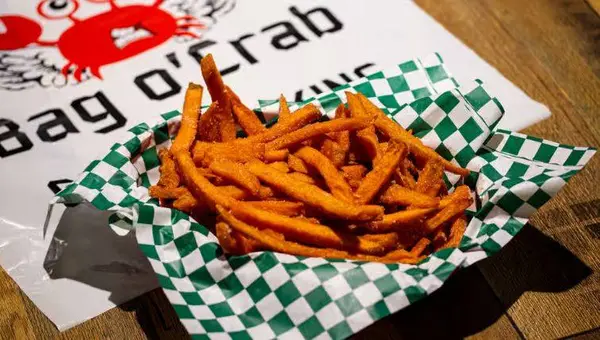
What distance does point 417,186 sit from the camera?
1.41 meters

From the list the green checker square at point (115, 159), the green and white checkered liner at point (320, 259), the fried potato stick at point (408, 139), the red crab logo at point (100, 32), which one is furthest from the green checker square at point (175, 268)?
the red crab logo at point (100, 32)

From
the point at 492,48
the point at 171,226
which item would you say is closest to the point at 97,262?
the point at 171,226

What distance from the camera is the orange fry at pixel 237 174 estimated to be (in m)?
1.29

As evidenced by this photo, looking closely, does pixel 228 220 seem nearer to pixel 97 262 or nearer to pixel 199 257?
pixel 199 257

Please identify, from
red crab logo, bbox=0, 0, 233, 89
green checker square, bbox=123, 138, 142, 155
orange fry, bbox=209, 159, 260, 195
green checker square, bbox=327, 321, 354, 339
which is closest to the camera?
green checker square, bbox=327, 321, 354, 339

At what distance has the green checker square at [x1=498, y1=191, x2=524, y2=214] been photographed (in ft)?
4.52

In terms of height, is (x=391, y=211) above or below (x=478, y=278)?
above

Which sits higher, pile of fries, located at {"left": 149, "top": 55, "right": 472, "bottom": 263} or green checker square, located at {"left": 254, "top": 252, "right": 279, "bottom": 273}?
pile of fries, located at {"left": 149, "top": 55, "right": 472, "bottom": 263}

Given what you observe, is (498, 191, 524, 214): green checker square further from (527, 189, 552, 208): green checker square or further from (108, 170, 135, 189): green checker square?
(108, 170, 135, 189): green checker square

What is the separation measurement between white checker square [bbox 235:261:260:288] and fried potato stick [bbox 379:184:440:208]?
1.04 feet

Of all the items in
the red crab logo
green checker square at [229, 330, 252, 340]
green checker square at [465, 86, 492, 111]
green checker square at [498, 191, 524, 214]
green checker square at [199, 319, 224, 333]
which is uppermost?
green checker square at [465, 86, 492, 111]

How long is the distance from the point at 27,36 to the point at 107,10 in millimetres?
336

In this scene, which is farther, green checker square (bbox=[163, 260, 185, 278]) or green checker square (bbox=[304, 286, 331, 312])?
green checker square (bbox=[163, 260, 185, 278])

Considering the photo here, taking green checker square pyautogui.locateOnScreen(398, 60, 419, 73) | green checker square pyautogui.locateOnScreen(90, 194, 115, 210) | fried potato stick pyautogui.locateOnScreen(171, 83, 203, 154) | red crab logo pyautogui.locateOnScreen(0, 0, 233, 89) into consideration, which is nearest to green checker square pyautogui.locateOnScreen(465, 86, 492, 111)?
green checker square pyautogui.locateOnScreen(398, 60, 419, 73)
